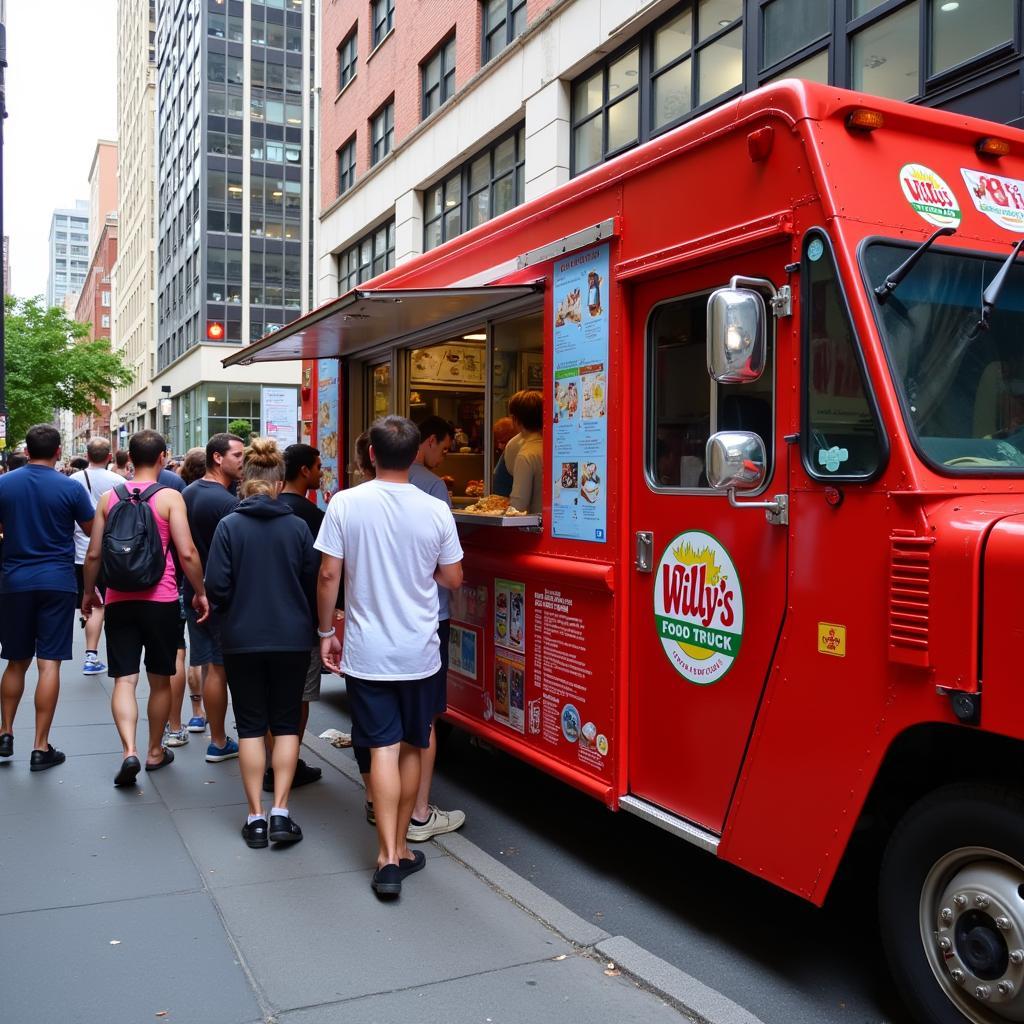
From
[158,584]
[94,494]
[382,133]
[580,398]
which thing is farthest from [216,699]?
[382,133]

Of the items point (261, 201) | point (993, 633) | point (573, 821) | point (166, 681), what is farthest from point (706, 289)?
point (261, 201)

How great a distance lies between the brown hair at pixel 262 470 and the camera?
17.3 ft

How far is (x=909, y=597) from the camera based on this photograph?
3.08 m

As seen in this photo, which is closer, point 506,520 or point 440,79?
point 506,520

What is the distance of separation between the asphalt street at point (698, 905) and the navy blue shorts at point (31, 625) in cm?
257

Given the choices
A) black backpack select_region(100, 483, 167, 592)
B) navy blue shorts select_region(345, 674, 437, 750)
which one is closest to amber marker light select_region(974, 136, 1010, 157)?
navy blue shorts select_region(345, 674, 437, 750)

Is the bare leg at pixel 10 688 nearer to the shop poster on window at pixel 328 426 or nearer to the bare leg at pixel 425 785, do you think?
the shop poster on window at pixel 328 426

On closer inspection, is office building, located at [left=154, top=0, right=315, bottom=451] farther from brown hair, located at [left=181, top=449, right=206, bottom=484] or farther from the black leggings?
the black leggings

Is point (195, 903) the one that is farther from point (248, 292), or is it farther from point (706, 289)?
point (248, 292)

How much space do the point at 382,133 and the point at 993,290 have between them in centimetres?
2320

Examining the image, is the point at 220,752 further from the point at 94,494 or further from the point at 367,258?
the point at 367,258

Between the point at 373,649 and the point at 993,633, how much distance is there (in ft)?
8.42

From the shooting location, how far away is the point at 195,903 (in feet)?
14.2

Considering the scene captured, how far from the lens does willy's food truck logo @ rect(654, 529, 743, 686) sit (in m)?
3.87
